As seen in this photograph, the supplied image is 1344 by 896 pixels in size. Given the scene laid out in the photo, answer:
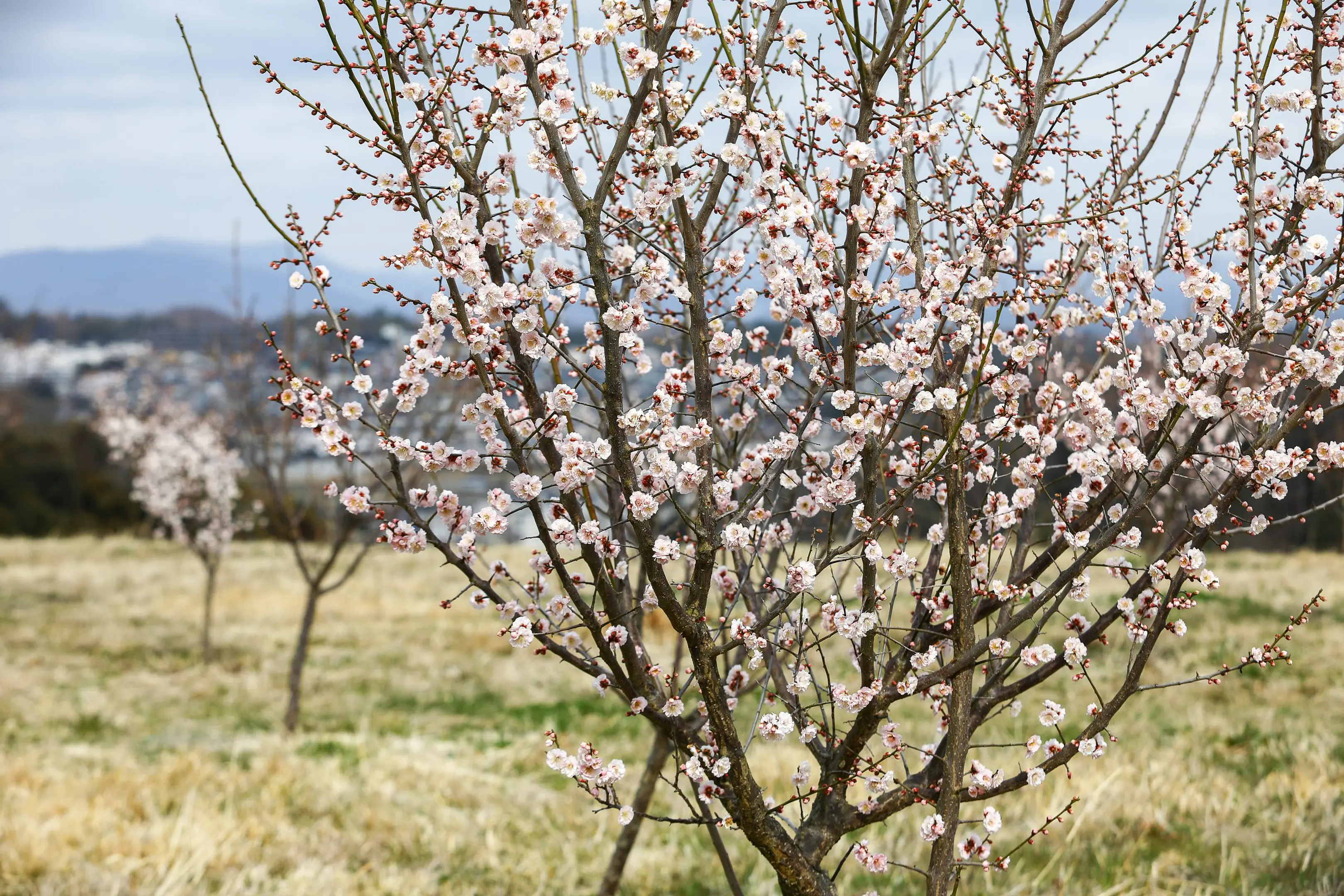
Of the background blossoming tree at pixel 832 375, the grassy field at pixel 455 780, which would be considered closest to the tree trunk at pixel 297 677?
the grassy field at pixel 455 780

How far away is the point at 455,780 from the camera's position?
25.7 ft

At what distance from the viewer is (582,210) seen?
238 cm

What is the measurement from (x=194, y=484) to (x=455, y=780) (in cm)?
1146

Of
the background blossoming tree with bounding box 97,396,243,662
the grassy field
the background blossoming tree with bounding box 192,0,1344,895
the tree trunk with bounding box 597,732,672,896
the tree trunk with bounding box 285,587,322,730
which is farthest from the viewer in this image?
the background blossoming tree with bounding box 97,396,243,662

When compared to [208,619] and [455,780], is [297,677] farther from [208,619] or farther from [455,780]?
[208,619]

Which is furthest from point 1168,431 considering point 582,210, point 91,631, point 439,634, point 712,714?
point 91,631

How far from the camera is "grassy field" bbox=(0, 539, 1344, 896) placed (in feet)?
17.9

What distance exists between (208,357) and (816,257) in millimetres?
10074

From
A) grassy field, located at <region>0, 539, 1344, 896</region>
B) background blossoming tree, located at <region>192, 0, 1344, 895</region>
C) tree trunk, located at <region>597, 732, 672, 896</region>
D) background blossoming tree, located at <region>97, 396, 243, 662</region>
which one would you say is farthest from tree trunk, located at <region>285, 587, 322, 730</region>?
background blossoming tree, located at <region>192, 0, 1344, 895</region>

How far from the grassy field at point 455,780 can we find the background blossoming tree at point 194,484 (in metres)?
1.54

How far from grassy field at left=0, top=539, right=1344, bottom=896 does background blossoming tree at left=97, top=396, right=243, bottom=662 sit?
1.54 meters

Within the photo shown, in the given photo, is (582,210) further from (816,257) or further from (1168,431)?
(1168,431)

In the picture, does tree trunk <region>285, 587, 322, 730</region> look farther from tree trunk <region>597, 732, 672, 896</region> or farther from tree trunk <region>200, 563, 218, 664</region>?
tree trunk <region>597, 732, 672, 896</region>

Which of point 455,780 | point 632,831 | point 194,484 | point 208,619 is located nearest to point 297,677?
point 455,780
